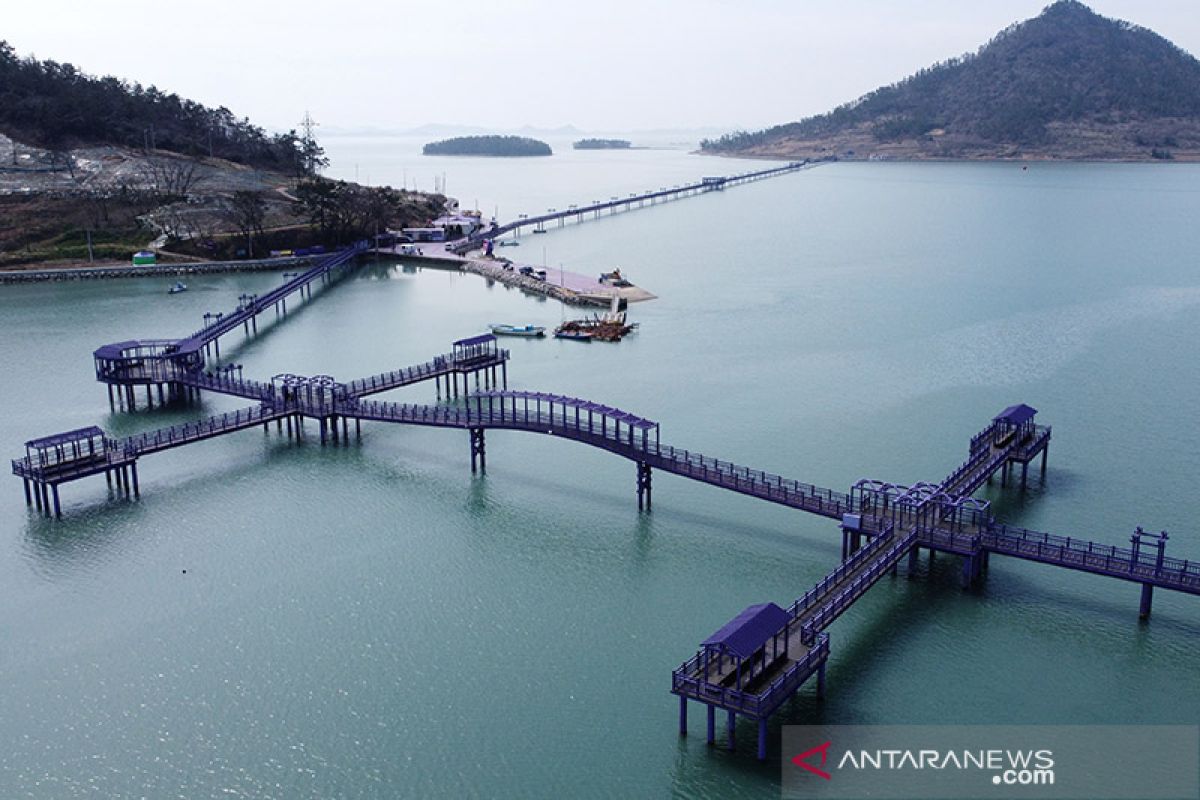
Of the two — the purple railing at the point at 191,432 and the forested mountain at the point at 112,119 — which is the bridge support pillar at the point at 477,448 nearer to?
the purple railing at the point at 191,432

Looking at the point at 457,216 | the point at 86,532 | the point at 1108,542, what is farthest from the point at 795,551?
the point at 457,216

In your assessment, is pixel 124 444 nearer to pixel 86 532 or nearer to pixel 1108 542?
pixel 86 532

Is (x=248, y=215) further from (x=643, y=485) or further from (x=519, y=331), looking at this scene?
(x=643, y=485)

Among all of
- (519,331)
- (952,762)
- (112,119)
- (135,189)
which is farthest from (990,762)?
(112,119)

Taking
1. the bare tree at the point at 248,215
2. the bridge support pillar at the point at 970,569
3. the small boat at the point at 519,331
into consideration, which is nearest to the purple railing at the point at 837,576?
the bridge support pillar at the point at 970,569

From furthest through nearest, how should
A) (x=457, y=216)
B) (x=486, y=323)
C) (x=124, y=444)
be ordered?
(x=457, y=216)
(x=486, y=323)
(x=124, y=444)

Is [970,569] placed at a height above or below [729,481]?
below

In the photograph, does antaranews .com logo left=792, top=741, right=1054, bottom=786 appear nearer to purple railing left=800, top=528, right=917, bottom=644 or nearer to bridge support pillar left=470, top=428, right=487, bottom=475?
purple railing left=800, top=528, right=917, bottom=644
